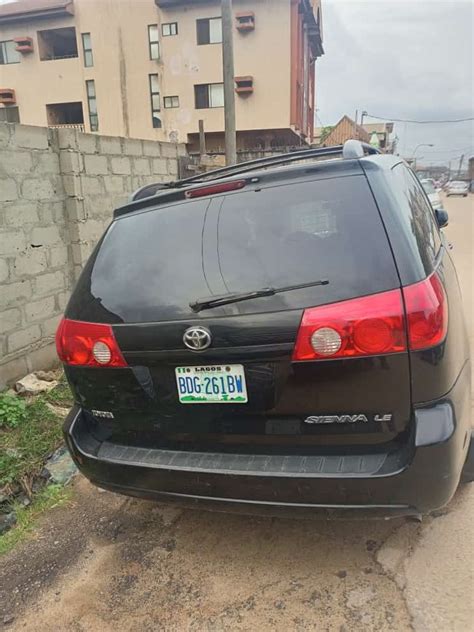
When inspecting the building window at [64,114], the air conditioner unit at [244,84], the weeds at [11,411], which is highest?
the air conditioner unit at [244,84]

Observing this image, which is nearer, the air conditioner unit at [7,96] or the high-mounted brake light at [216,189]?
the high-mounted brake light at [216,189]

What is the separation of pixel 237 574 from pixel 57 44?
35992 mm

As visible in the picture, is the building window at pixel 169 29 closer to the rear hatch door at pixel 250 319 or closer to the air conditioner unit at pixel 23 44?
the air conditioner unit at pixel 23 44

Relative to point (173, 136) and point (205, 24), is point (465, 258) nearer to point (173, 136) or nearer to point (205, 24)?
point (173, 136)

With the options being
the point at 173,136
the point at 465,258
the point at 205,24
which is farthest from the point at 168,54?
the point at 465,258

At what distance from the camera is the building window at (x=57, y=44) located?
29.8 meters

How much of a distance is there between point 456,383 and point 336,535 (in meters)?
1.03

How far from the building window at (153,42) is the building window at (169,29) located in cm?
47

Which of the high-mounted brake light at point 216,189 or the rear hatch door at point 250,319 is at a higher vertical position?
the high-mounted brake light at point 216,189

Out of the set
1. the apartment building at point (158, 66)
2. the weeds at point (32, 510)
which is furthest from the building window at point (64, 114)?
the weeds at point (32, 510)

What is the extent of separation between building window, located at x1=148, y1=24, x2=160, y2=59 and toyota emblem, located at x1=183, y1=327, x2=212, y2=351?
1197 inches

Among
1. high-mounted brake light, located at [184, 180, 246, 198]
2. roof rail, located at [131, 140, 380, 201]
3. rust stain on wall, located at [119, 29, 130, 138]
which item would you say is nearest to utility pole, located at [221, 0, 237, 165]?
roof rail, located at [131, 140, 380, 201]

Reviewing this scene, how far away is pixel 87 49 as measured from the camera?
29.0 metres

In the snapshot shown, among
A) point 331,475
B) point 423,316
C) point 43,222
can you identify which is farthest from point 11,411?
point 423,316
